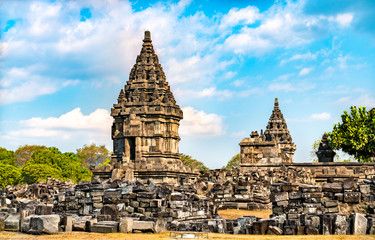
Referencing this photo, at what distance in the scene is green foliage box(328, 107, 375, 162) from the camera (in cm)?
4959

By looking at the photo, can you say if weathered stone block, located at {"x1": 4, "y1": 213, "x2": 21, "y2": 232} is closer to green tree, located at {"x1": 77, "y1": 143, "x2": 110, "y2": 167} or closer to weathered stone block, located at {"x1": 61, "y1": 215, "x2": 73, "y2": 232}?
weathered stone block, located at {"x1": 61, "y1": 215, "x2": 73, "y2": 232}

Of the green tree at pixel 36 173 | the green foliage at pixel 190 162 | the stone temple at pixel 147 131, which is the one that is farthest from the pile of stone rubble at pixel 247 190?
the green foliage at pixel 190 162

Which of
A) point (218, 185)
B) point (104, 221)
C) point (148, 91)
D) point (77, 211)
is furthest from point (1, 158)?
point (104, 221)

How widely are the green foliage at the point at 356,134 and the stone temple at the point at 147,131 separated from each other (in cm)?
1562

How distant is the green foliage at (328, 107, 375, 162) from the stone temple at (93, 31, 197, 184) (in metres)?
15.6

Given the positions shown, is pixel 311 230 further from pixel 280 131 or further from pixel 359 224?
pixel 280 131

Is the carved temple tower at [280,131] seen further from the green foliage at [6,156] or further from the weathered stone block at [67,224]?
the weathered stone block at [67,224]

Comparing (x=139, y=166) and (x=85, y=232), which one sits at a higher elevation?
(x=139, y=166)

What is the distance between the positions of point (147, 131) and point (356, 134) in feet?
64.4

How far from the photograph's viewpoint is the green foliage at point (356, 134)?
163ft

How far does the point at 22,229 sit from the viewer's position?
48.1 feet

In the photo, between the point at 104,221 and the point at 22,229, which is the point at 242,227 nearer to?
the point at 104,221

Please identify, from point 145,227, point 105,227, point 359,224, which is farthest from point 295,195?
point 105,227

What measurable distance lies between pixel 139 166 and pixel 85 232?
84.1 feet
